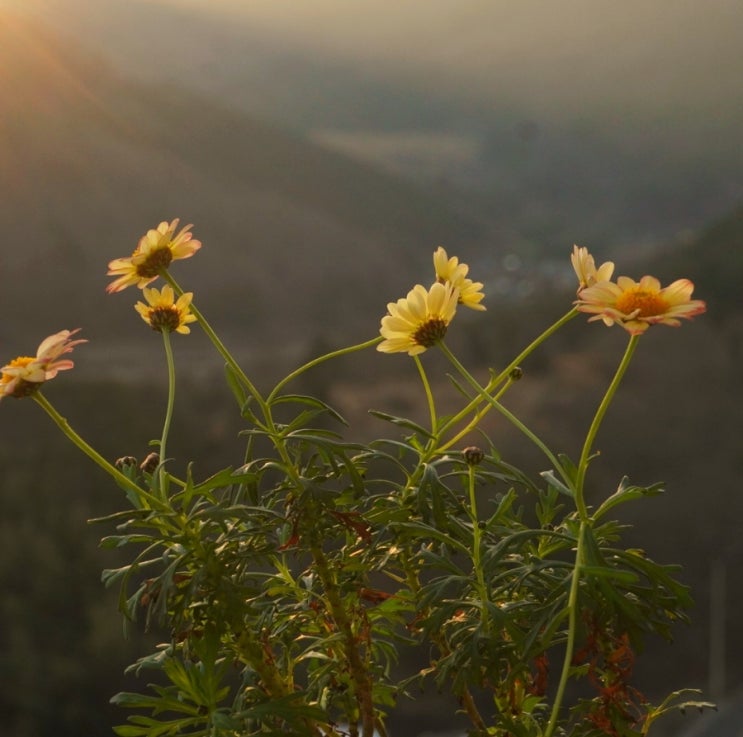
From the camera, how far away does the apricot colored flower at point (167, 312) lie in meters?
0.59

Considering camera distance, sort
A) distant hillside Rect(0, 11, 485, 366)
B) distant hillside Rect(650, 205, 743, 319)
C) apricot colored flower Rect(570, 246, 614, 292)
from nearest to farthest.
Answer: apricot colored flower Rect(570, 246, 614, 292) → distant hillside Rect(650, 205, 743, 319) → distant hillside Rect(0, 11, 485, 366)

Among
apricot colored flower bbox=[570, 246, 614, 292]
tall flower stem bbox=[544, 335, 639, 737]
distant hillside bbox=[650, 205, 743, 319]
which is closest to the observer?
tall flower stem bbox=[544, 335, 639, 737]

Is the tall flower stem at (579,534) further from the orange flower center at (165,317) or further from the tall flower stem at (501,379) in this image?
the orange flower center at (165,317)

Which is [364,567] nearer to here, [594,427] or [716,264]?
[594,427]

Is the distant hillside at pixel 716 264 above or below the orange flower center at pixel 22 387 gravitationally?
above

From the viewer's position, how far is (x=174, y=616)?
499mm

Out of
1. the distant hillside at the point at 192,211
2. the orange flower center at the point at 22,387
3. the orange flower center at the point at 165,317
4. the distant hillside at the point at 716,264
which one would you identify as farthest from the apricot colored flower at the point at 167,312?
the distant hillside at the point at 192,211

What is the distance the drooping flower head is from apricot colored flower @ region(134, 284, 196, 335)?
7 centimetres

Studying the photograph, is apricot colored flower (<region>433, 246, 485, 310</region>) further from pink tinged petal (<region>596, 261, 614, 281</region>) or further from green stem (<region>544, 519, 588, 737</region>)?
green stem (<region>544, 519, 588, 737</region>)

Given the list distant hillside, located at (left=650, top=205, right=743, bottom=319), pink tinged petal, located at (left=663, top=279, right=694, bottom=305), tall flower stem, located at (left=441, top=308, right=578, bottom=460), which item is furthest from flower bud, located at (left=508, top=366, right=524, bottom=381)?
distant hillside, located at (left=650, top=205, right=743, bottom=319)

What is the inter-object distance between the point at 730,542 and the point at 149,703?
10142 millimetres

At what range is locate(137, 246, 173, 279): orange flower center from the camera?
58cm

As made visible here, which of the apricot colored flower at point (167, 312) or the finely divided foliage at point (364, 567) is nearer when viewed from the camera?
the finely divided foliage at point (364, 567)

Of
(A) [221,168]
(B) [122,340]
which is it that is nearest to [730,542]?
(B) [122,340]
